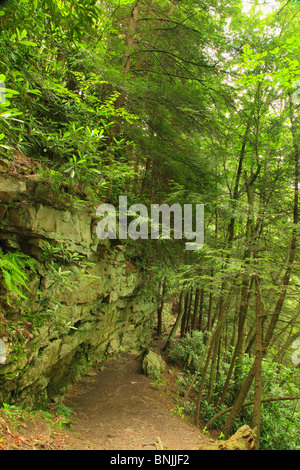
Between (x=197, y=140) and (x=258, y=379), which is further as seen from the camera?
(x=197, y=140)

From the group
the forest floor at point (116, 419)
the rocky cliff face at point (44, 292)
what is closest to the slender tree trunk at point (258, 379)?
the forest floor at point (116, 419)

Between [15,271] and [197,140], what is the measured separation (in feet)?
26.3

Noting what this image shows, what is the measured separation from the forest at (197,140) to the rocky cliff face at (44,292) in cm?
24

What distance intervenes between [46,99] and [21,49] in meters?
1.72

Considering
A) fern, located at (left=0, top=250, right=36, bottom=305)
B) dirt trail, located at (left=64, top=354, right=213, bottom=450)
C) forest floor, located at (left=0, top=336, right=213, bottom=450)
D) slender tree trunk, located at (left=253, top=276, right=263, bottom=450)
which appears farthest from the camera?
slender tree trunk, located at (left=253, top=276, right=263, bottom=450)

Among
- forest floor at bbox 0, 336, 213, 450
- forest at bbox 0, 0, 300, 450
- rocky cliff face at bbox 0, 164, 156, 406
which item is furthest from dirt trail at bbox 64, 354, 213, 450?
forest at bbox 0, 0, 300, 450

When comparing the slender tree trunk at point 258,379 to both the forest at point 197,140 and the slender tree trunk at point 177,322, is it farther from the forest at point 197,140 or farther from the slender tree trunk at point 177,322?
the slender tree trunk at point 177,322

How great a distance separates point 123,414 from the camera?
590 cm

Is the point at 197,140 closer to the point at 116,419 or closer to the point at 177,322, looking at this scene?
the point at 116,419

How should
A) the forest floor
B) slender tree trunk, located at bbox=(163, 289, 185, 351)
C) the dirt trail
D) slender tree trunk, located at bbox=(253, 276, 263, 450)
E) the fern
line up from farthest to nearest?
slender tree trunk, located at bbox=(163, 289, 185, 351) < slender tree trunk, located at bbox=(253, 276, 263, 450) < the dirt trail < the forest floor < the fern

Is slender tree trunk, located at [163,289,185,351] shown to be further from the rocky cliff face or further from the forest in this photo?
the rocky cliff face

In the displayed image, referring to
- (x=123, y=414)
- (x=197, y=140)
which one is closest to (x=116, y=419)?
(x=123, y=414)

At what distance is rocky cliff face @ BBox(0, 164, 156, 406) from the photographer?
3740 millimetres

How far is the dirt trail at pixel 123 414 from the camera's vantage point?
456cm
